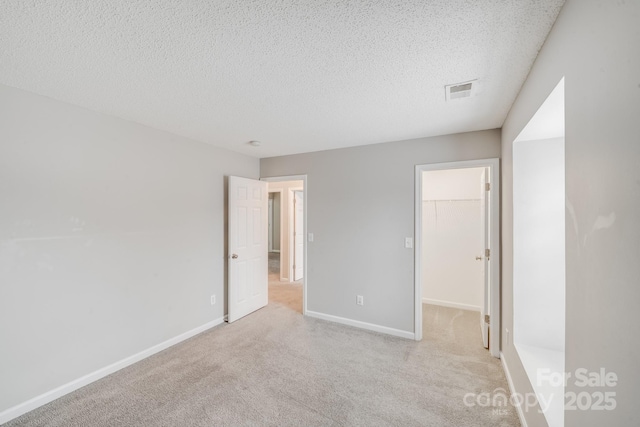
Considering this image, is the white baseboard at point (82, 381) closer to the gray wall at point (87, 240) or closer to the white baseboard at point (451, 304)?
the gray wall at point (87, 240)

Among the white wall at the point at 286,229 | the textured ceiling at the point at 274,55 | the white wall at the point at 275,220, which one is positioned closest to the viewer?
the textured ceiling at the point at 274,55

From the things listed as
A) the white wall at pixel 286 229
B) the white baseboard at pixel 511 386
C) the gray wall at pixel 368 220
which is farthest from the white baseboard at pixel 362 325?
the white wall at pixel 286 229

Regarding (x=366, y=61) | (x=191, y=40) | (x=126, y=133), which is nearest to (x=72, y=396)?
(x=126, y=133)

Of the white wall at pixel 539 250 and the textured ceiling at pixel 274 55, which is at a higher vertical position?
the textured ceiling at pixel 274 55

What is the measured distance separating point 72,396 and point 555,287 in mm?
3753

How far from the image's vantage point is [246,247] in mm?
3766

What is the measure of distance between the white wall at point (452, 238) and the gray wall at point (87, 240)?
11.2 feet

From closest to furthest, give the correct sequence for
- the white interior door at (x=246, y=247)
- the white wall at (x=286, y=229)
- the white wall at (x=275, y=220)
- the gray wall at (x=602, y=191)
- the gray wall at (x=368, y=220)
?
the gray wall at (x=602, y=191), the gray wall at (x=368, y=220), the white interior door at (x=246, y=247), the white wall at (x=286, y=229), the white wall at (x=275, y=220)

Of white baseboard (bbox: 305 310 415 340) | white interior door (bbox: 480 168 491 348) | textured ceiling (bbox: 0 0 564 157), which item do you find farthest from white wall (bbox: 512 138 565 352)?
white baseboard (bbox: 305 310 415 340)

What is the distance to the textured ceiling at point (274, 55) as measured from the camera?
1183 mm

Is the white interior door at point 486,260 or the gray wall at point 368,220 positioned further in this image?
the gray wall at point 368,220

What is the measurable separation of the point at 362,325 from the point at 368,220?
1346mm

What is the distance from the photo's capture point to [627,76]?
2.33ft

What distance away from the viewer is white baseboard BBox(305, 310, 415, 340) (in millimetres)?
3120
